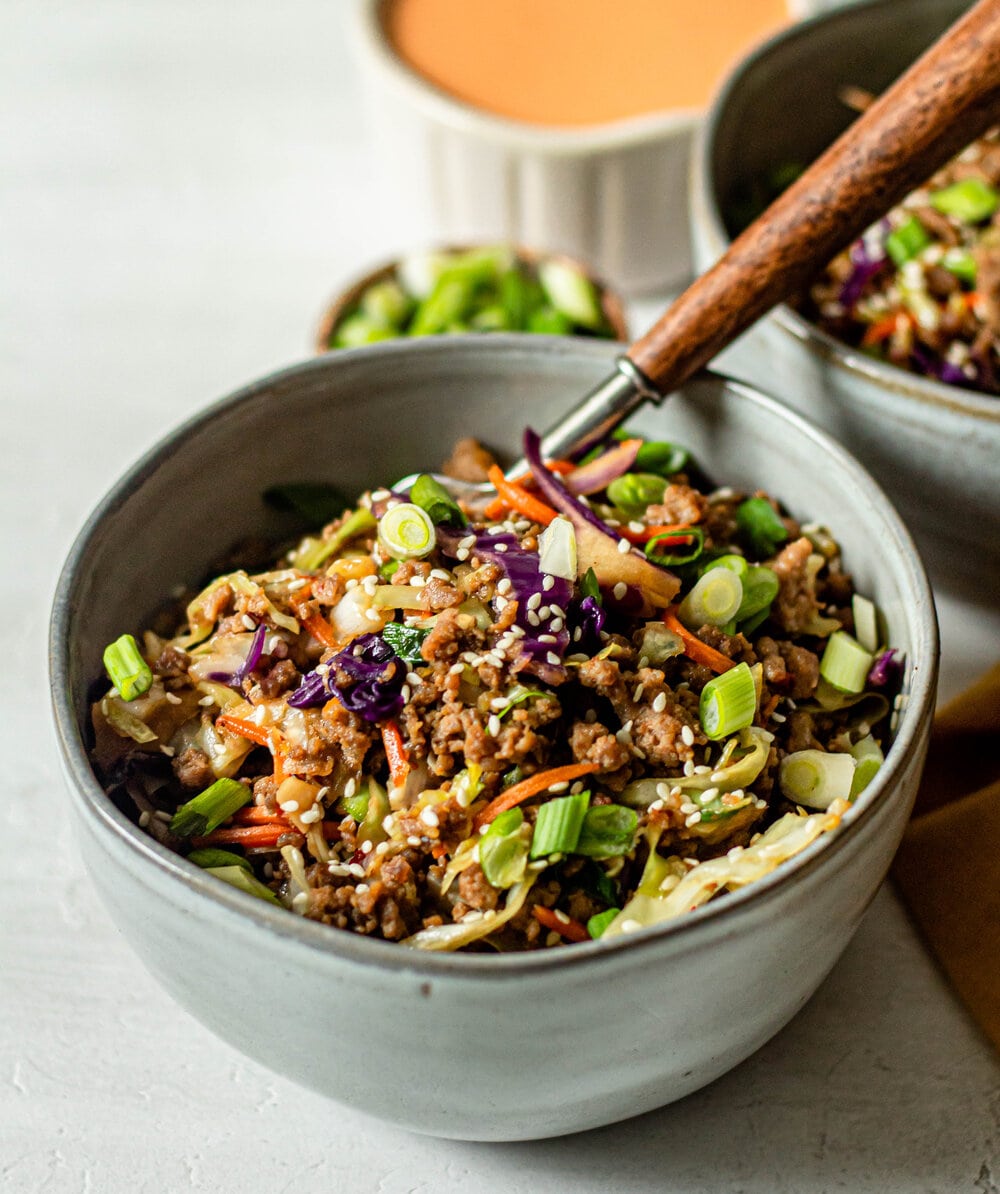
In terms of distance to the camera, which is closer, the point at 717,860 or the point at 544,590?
the point at 717,860

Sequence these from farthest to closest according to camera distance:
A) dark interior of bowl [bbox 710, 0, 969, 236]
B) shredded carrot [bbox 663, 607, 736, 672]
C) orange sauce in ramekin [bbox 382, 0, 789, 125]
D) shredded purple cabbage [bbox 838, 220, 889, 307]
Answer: orange sauce in ramekin [bbox 382, 0, 789, 125], dark interior of bowl [bbox 710, 0, 969, 236], shredded purple cabbage [bbox 838, 220, 889, 307], shredded carrot [bbox 663, 607, 736, 672]

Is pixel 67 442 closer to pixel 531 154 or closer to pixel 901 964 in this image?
pixel 531 154

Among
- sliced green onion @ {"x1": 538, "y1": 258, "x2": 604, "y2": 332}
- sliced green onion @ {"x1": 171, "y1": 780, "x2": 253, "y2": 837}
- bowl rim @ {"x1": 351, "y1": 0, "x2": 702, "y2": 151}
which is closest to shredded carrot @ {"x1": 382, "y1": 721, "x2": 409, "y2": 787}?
sliced green onion @ {"x1": 171, "y1": 780, "x2": 253, "y2": 837}

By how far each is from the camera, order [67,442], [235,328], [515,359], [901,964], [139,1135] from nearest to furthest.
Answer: [139,1135], [901,964], [515,359], [67,442], [235,328]

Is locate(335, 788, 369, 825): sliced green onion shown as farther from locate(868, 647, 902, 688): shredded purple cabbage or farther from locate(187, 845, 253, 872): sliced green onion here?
locate(868, 647, 902, 688): shredded purple cabbage

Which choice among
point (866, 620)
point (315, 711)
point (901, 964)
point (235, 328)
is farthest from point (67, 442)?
point (901, 964)

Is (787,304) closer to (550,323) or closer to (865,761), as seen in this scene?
(550,323)

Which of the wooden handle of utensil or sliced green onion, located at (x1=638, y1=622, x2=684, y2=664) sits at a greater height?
the wooden handle of utensil
